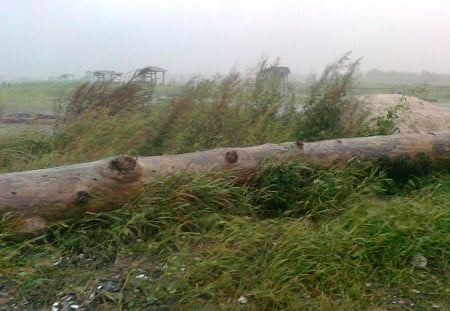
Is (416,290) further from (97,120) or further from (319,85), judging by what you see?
(97,120)

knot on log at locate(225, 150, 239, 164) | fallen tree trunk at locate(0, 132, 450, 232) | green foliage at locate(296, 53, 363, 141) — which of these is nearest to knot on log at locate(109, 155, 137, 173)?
fallen tree trunk at locate(0, 132, 450, 232)

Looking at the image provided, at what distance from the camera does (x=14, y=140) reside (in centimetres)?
612

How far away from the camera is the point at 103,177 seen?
3508 millimetres

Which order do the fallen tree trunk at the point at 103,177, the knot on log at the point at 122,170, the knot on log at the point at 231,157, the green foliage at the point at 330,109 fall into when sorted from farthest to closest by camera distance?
the green foliage at the point at 330,109, the knot on log at the point at 231,157, the knot on log at the point at 122,170, the fallen tree trunk at the point at 103,177

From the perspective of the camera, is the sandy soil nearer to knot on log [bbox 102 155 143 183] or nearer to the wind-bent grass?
the wind-bent grass

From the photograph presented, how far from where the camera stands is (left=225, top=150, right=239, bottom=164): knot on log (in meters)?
4.12

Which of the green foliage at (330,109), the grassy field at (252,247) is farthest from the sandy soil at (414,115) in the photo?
the grassy field at (252,247)

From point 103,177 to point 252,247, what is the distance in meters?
1.35

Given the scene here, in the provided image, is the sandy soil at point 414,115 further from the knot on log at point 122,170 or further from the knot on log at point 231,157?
the knot on log at point 122,170

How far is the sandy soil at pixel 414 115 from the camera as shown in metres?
7.23

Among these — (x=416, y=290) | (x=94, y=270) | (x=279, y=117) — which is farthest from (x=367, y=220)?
(x=279, y=117)

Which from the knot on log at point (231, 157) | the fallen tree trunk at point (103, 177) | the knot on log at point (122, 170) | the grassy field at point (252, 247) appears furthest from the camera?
the knot on log at point (231, 157)

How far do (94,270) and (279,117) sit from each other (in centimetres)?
419

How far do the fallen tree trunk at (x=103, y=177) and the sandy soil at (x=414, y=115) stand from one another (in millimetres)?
2931
